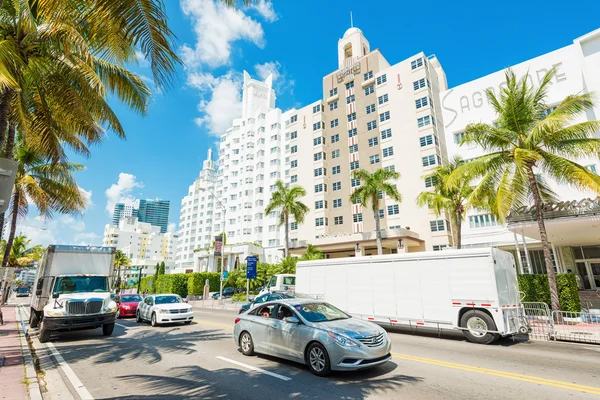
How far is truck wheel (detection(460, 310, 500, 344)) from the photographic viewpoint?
10.6 metres

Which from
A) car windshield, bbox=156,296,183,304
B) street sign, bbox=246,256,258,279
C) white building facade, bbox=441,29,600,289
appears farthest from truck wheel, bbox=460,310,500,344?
street sign, bbox=246,256,258,279

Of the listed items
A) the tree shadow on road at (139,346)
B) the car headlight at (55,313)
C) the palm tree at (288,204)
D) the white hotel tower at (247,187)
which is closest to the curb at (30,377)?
the tree shadow on road at (139,346)

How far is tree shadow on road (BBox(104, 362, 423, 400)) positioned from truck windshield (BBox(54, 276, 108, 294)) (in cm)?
729

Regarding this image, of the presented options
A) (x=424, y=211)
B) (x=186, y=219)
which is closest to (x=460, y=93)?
(x=424, y=211)

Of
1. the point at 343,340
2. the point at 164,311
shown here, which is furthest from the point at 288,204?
the point at 343,340

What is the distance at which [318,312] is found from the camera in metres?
7.79

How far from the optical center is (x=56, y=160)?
11062 mm

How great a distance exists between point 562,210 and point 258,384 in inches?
748

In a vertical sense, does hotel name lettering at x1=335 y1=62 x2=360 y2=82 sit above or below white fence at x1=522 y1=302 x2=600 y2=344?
above

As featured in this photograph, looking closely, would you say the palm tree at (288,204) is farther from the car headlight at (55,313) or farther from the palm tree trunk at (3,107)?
the palm tree trunk at (3,107)

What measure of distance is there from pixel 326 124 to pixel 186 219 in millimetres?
65697

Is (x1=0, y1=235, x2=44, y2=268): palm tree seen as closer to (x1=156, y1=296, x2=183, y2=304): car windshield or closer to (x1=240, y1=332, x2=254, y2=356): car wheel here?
(x1=156, y1=296, x2=183, y2=304): car windshield

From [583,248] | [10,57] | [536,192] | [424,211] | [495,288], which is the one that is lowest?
[495,288]

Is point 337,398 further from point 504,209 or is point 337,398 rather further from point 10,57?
point 504,209
